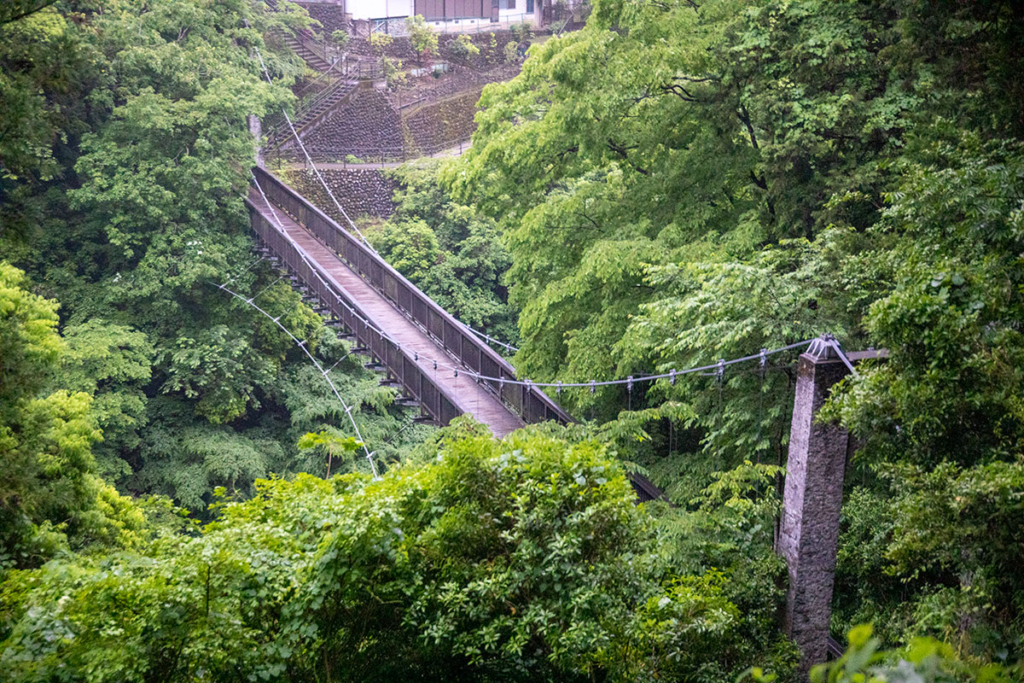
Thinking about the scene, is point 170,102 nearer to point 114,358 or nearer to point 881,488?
point 114,358

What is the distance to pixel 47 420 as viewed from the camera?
663 cm

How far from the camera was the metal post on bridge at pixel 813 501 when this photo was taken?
4840 millimetres

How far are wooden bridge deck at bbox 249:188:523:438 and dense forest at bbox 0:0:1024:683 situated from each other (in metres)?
0.88

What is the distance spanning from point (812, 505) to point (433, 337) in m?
7.07

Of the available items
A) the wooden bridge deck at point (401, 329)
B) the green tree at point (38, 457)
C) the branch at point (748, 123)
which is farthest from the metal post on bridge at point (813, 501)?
the green tree at point (38, 457)

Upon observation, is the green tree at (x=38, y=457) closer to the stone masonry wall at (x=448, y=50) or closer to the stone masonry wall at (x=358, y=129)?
the stone masonry wall at (x=358, y=129)

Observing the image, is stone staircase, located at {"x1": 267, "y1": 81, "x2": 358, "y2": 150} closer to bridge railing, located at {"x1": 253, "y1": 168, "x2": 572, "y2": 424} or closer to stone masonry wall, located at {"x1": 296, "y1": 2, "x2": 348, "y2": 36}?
stone masonry wall, located at {"x1": 296, "y1": 2, "x2": 348, "y2": 36}

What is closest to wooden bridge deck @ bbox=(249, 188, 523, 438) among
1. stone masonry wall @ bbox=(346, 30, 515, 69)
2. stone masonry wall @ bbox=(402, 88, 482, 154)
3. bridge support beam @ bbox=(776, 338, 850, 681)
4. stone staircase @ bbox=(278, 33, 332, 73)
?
bridge support beam @ bbox=(776, 338, 850, 681)

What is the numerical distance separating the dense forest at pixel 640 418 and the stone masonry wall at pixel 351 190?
7631mm

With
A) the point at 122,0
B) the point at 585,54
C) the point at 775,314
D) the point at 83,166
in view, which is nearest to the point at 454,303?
the point at 83,166


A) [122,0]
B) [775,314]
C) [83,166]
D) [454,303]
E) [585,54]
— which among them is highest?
[122,0]

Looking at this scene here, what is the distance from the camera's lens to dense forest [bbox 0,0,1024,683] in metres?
3.46

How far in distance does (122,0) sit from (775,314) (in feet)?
50.0

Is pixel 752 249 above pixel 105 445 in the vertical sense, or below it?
above
